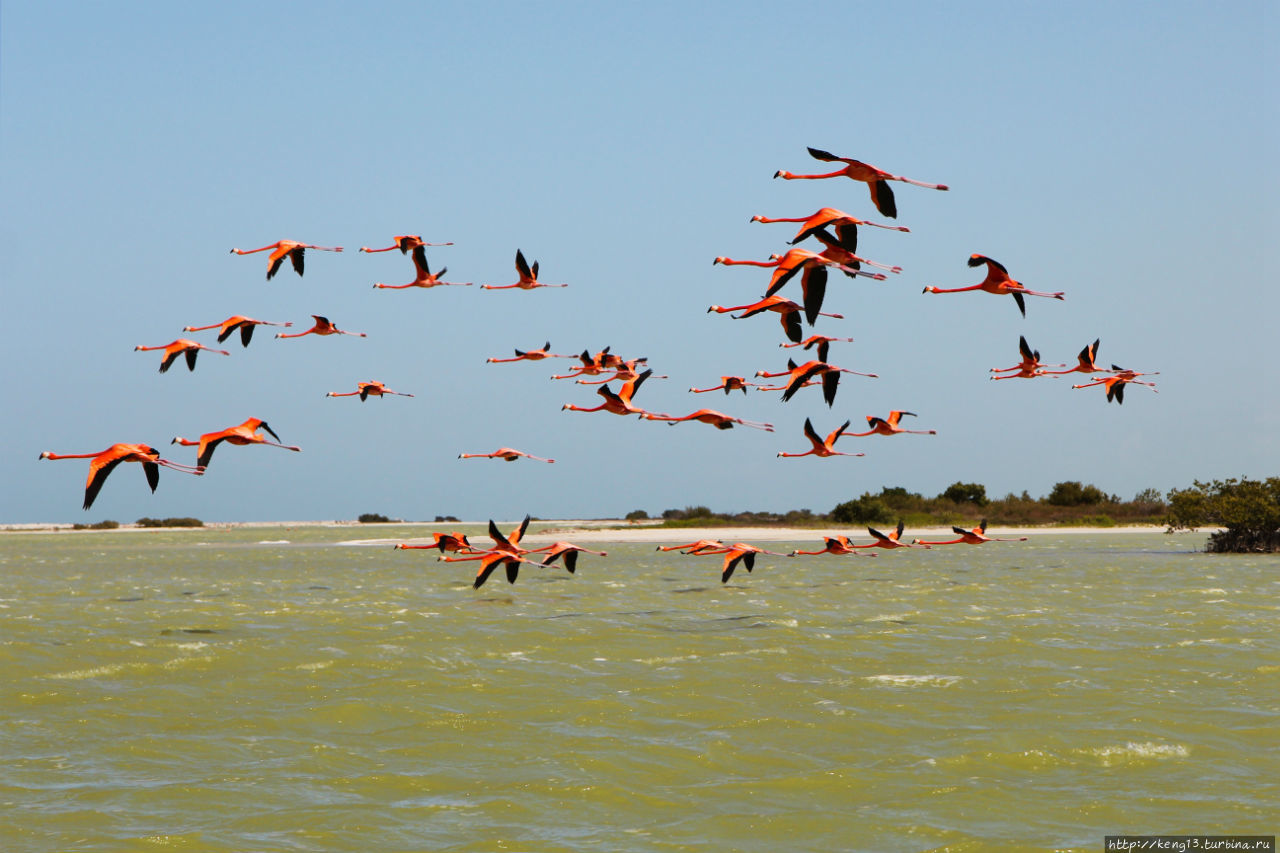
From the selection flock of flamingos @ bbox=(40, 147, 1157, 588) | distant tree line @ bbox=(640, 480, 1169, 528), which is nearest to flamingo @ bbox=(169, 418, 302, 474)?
flock of flamingos @ bbox=(40, 147, 1157, 588)

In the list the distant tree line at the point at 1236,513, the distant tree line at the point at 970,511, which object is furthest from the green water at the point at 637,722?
the distant tree line at the point at 970,511

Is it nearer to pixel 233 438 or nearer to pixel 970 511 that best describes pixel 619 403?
pixel 233 438

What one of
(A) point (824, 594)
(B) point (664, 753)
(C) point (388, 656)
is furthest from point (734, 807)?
(A) point (824, 594)

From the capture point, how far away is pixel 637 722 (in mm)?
13297

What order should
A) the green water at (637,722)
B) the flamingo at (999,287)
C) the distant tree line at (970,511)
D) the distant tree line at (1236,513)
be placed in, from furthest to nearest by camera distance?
the distant tree line at (970,511), the distant tree line at (1236,513), the flamingo at (999,287), the green water at (637,722)

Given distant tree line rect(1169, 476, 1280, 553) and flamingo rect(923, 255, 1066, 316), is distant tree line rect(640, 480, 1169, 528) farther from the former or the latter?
flamingo rect(923, 255, 1066, 316)

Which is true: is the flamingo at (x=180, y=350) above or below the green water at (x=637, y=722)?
above

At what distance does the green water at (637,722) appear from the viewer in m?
9.70

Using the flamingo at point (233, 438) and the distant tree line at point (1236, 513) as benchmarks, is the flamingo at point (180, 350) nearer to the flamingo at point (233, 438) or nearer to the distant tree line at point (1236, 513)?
the flamingo at point (233, 438)

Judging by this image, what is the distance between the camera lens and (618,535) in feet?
196

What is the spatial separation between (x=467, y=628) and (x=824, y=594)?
33.4 feet

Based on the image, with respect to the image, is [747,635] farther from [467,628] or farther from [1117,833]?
[1117,833]

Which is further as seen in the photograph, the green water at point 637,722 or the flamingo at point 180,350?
the flamingo at point 180,350

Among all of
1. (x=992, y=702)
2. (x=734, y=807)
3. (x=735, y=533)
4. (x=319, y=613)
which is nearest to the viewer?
(x=734, y=807)
